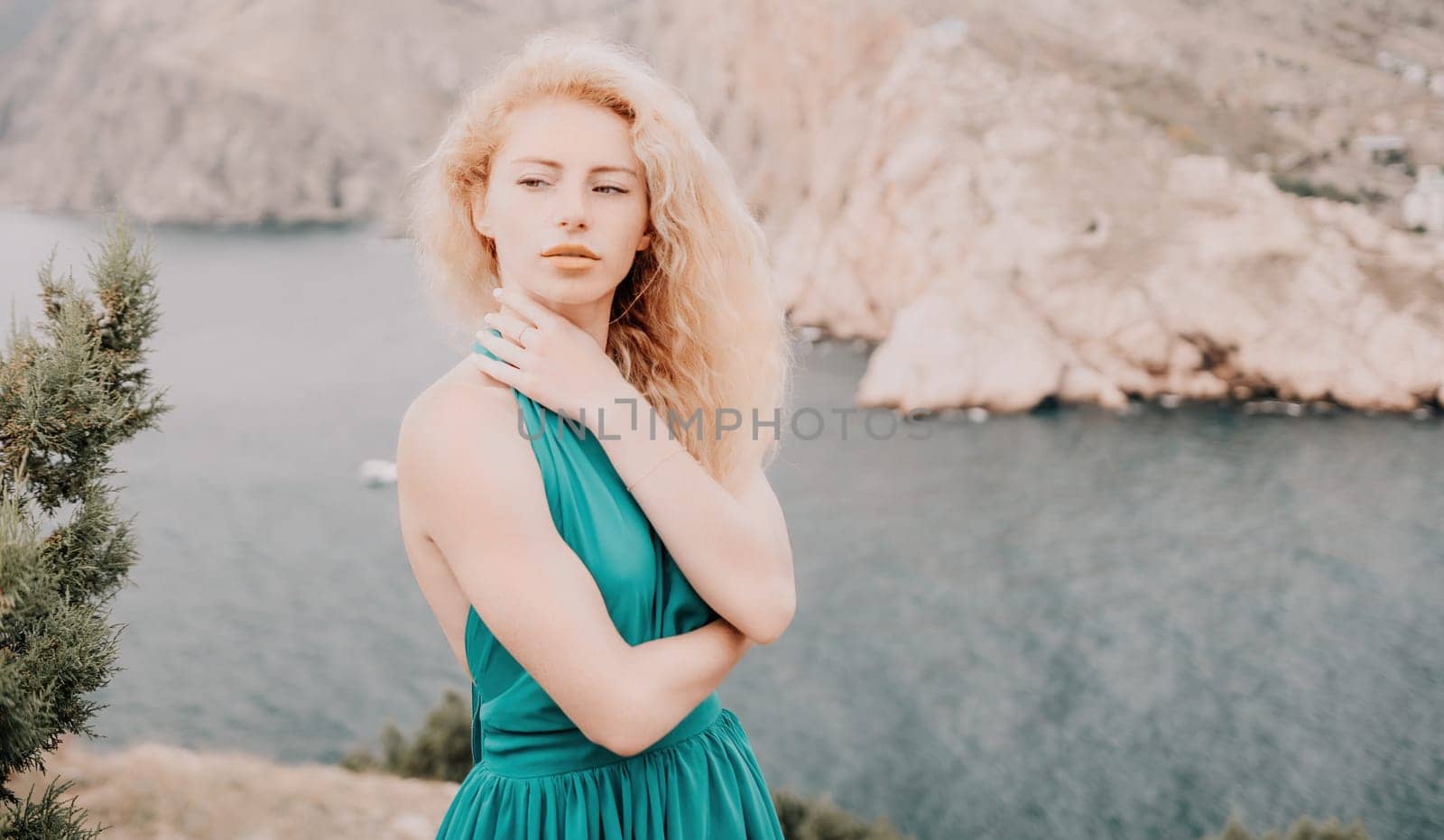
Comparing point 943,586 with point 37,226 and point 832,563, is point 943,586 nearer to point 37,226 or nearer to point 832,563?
point 832,563

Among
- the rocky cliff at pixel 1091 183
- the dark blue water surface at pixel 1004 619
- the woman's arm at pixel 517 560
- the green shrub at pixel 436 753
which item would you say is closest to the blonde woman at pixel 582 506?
the woman's arm at pixel 517 560

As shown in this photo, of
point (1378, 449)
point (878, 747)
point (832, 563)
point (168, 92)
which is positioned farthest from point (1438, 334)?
point (168, 92)

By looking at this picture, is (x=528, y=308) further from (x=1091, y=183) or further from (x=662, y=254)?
(x=1091, y=183)

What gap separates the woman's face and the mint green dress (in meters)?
0.18

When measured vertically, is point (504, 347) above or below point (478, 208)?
below

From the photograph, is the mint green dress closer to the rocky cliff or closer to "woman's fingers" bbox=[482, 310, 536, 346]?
"woman's fingers" bbox=[482, 310, 536, 346]

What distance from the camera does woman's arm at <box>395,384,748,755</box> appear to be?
1.45m

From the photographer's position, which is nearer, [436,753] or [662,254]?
Result: [662,254]

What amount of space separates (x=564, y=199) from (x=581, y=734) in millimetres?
936

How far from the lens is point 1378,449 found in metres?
34.8

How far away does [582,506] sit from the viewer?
64.1 inches

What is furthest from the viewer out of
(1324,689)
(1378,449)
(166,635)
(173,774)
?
(1378,449)

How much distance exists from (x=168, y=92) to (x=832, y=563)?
10727 cm

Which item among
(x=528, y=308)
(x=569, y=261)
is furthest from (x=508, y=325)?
(x=569, y=261)
